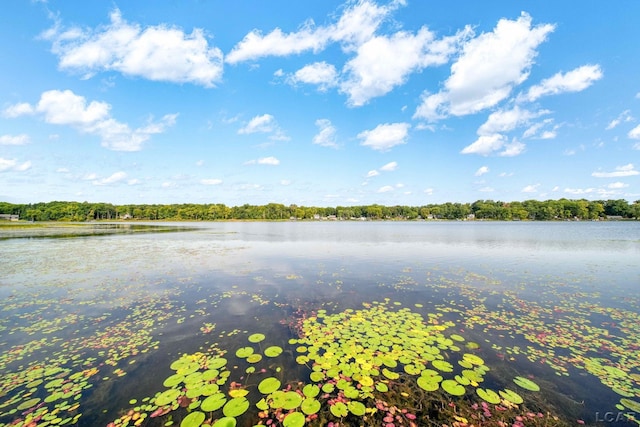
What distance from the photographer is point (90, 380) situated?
5645mm

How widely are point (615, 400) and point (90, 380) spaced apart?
10497 mm

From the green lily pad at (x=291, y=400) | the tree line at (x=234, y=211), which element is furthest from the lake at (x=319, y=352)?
the tree line at (x=234, y=211)

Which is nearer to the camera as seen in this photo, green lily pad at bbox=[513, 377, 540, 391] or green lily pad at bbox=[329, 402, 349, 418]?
green lily pad at bbox=[329, 402, 349, 418]

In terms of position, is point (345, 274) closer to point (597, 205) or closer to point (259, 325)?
point (259, 325)

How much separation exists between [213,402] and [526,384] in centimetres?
627

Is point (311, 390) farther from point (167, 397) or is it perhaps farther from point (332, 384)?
point (167, 397)

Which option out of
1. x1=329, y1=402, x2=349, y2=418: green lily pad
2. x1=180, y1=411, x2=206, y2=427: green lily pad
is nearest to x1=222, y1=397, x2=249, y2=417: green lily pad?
x1=180, y1=411, x2=206, y2=427: green lily pad

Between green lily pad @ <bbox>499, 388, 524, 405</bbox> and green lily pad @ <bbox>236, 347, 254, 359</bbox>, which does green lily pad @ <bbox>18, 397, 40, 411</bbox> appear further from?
green lily pad @ <bbox>499, 388, 524, 405</bbox>

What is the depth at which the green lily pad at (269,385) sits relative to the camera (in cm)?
533

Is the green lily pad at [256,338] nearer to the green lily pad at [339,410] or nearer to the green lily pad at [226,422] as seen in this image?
the green lily pad at [226,422]

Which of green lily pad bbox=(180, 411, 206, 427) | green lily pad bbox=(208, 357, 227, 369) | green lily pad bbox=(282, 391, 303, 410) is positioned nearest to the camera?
green lily pad bbox=(180, 411, 206, 427)

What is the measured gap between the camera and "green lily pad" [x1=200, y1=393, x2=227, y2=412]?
477cm

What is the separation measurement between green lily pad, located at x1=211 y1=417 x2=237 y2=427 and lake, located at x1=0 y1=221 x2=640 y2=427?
0.02 metres

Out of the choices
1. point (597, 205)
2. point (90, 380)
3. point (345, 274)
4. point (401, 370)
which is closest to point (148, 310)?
point (90, 380)
